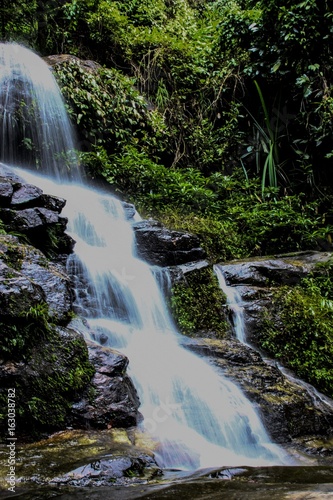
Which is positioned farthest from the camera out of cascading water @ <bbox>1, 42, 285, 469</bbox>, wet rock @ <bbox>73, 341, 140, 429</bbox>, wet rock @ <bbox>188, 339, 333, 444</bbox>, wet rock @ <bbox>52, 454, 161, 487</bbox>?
wet rock @ <bbox>188, 339, 333, 444</bbox>

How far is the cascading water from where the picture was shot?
3.70m

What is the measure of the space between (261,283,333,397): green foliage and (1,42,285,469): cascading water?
1.38 m

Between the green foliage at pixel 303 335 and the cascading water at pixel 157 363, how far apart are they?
1375 millimetres

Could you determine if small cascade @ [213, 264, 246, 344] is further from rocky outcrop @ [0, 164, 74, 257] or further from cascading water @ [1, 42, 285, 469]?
rocky outcrop @ [0, 164, 74, 257]

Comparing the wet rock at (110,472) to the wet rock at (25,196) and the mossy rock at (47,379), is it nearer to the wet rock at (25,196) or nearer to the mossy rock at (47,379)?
the mossy rock at (47,379)

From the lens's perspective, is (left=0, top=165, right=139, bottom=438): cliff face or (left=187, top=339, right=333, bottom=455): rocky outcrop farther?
(left=187, top=339, right=333, bottom=455): rocky outcrop

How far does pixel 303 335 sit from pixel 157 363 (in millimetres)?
2302

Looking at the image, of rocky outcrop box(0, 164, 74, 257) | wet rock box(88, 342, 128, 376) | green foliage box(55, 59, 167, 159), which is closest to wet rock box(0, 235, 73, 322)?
wet rock box(88, 342, 128, 376)

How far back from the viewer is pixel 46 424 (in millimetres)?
3240

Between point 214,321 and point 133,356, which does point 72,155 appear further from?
point 133,356

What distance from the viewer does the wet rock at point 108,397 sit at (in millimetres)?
3434

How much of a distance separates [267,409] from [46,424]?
223 centimetres

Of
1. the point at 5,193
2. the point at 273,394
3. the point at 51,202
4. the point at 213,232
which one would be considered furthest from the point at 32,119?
the point at 273,394

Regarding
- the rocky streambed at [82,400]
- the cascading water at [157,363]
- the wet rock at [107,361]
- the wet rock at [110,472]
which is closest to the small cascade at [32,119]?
the cascading water at [157,363]
